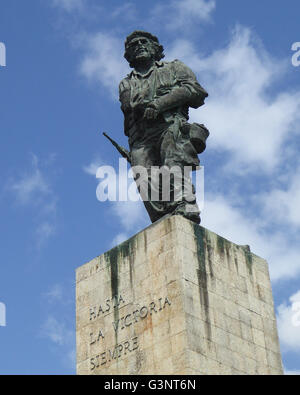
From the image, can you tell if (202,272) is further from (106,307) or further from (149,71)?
(149,71)

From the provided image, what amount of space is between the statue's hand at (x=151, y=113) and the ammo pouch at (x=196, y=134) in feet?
1.98

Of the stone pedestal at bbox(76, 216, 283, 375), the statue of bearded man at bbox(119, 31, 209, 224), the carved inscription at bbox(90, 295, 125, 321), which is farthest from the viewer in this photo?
the statue of bearded man at bbox(119, 31, 209, 224)

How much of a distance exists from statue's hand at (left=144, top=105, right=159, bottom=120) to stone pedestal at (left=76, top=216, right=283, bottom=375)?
245 centimetres

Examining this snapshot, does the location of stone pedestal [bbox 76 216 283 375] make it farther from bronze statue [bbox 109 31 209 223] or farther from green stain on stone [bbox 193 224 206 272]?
bronze statue [bbox 109 31 209 223]

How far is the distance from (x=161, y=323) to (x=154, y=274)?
3.21ft

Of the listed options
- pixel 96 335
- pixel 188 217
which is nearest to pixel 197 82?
pixel 188 217

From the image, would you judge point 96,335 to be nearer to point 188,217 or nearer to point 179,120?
point 188,217

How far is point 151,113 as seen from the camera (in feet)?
59.1

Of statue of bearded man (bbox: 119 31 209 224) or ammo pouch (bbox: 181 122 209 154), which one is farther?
ammo pouch (bbox: 181 122 209 154)

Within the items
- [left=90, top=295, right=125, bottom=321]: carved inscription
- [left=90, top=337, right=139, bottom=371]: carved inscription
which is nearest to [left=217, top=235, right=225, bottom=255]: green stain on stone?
[left=90, top=295, right=125, bottom=321]: carved inscription

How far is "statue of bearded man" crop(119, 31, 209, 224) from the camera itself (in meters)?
17.6

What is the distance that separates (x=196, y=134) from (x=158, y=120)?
82 cm
